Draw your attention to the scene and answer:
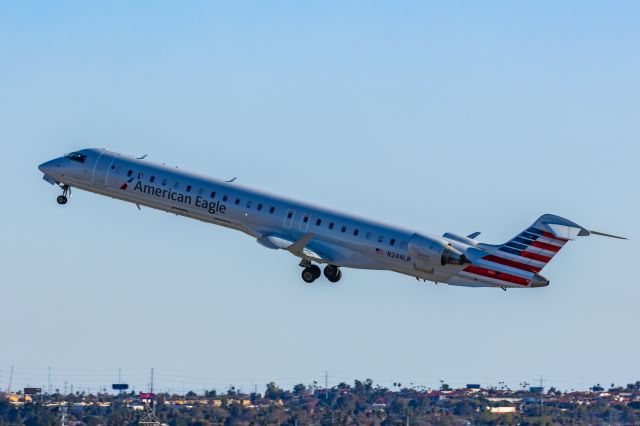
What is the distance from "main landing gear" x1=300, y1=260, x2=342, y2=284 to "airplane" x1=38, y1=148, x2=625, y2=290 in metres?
0.05

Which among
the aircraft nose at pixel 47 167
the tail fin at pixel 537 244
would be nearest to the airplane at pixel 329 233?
the tail fin at pixel 537 244

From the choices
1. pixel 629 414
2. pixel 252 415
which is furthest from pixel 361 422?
pixel 629 414

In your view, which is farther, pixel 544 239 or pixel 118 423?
pixel 118 423

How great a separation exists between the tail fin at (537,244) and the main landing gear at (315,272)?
7.78 metres

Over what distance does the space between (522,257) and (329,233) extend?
9022mm

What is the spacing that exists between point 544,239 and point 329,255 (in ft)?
32.9

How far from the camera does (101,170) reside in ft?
274

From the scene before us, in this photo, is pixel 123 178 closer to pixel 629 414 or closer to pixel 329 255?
pixel 329 255

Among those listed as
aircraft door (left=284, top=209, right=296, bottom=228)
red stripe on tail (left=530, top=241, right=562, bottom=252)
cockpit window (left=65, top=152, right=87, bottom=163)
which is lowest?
red stripe on tail (left=530, top=241, right=562, bottom=252)

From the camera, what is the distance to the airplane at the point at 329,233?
76.8 m

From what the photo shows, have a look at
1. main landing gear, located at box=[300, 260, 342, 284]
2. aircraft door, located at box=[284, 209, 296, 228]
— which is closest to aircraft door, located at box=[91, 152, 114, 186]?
aircraft door, located at box=[284, 209, 296, 228]

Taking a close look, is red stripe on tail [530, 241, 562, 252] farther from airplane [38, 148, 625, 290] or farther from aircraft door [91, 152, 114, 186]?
aircraft door [91, 152, 114, 186]

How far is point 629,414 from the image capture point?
138 m

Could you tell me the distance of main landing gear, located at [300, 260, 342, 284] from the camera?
266ft
